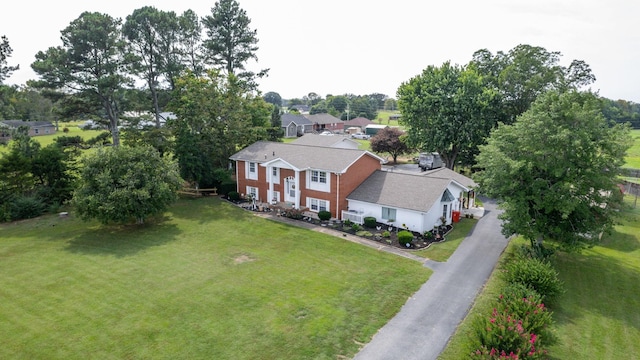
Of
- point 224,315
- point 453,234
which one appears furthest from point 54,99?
point 453,234

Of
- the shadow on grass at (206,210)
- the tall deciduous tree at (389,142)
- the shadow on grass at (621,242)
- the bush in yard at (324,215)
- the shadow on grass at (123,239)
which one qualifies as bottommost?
the shadow on grass at (621,242)

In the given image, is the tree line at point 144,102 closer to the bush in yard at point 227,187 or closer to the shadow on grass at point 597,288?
the bush in yard at point 227,187

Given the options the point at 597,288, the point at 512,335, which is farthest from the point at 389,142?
the point at 512,335

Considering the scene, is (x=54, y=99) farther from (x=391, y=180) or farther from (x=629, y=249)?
(x=629, y=249)

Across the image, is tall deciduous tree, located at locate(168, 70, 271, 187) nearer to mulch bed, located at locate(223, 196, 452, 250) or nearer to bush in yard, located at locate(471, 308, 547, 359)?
mulch bed, located at locate(223, 196, 452, 250)

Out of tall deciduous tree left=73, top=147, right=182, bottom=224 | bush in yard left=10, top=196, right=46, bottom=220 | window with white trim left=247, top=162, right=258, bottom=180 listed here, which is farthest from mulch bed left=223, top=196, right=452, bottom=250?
bush in yard left=10, top=196, right=46, bottom=220

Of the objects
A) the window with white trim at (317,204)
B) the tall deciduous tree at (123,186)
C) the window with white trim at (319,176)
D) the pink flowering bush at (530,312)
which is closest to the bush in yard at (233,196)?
the tall deciduous tree at (123,186)
